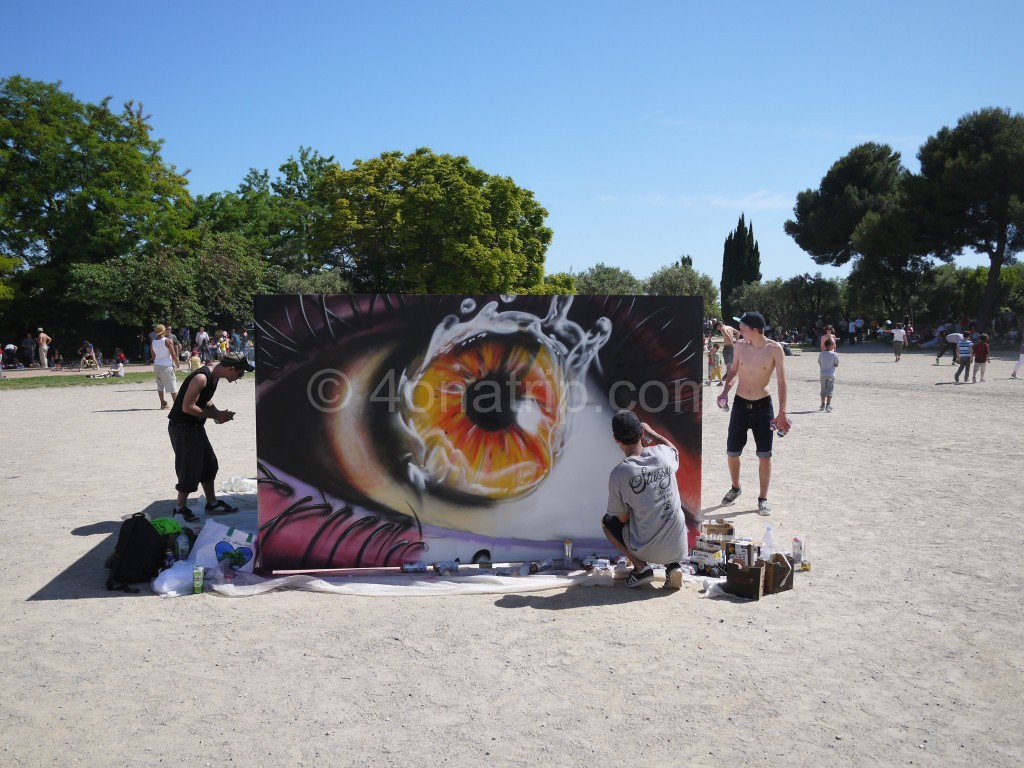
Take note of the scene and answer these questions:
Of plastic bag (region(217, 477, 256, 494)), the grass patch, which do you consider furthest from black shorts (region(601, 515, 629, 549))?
the grass patch

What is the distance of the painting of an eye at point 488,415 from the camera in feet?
18.8

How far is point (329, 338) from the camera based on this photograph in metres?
5.57

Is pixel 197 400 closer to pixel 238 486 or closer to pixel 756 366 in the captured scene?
pixel 238 486

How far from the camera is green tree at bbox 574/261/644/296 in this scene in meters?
74.6

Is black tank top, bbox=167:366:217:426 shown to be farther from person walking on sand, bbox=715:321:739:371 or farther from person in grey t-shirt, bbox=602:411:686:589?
person walking on sand, bbox=715:321:739:371

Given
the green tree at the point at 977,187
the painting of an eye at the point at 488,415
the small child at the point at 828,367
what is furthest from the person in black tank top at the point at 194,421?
the green tree at the point at 977,187

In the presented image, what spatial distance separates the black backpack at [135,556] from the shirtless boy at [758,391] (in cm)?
507

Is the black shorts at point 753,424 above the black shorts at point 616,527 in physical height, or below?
above

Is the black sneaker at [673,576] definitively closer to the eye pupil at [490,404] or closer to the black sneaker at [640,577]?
the black sneaker at [640,577]

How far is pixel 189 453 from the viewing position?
6.86 m

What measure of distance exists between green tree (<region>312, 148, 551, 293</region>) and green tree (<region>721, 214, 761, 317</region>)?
132 ft

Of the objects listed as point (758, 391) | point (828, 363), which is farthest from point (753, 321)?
point (828, 363)

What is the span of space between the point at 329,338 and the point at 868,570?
14.4ft

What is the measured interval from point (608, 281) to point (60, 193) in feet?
167
